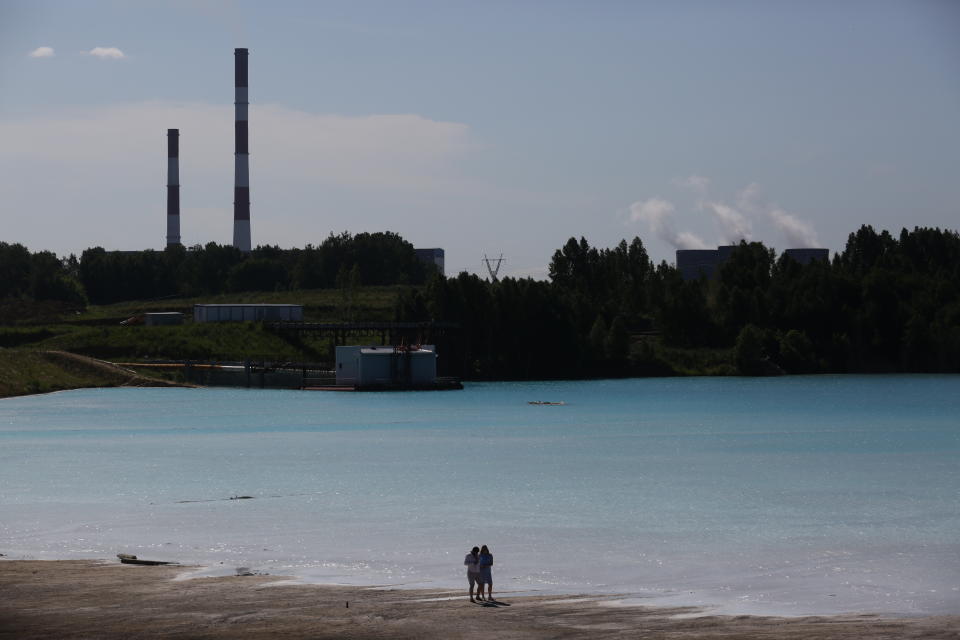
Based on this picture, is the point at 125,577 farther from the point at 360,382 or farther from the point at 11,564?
the point at 360,382

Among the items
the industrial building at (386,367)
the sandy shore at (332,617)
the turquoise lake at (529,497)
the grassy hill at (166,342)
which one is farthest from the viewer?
the grassy hill at (166,342)

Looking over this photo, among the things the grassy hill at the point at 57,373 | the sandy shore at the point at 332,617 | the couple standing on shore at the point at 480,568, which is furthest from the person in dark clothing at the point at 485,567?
the grassy hill at the point at 57,373

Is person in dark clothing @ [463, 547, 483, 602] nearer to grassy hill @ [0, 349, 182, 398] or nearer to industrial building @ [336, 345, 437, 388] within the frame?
grassy hill @ [0, 349, 182, 398]

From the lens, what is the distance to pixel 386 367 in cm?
16912

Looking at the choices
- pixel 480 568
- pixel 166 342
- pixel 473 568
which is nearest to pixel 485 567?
pixel 480 568

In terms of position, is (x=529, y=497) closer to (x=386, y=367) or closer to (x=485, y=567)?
(x=485, y=567)

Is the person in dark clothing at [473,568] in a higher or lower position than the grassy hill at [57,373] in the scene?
lower

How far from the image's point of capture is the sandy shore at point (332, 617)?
31.7 meters

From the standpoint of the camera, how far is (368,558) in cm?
4572

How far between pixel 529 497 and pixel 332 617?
31142 mm

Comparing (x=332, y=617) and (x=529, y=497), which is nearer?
(x=332, y=617)

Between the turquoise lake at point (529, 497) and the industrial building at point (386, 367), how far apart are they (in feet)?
107

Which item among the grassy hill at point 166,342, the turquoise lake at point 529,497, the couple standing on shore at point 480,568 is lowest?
the turquoise lake at point 529,497

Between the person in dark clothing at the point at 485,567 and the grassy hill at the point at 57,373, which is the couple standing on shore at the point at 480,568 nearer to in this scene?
the person in dark clothing at the point at 485,567
